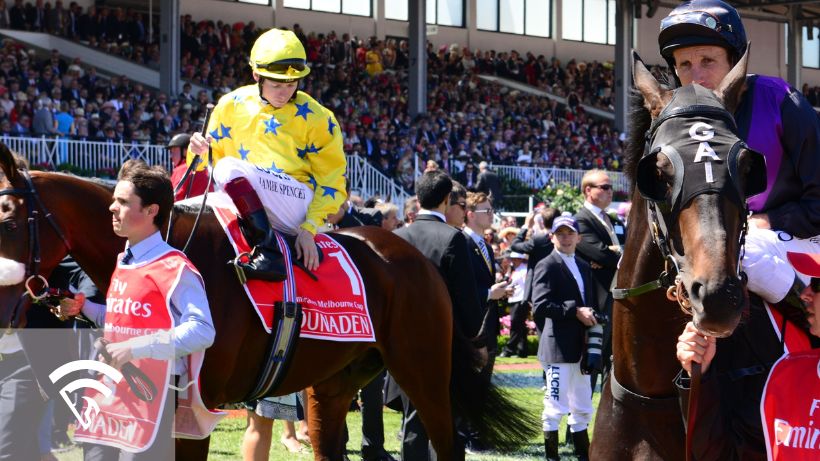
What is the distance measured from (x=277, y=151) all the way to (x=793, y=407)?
3.03m

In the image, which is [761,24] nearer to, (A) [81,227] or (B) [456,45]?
(B) [456,45]

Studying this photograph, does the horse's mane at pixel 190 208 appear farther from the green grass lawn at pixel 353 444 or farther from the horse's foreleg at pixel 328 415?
the green grass lawn at pixel 353 444

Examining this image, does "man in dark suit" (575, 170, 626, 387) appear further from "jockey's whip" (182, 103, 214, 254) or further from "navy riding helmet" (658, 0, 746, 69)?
"navy riding helmet" (658, 0, 746, 69)

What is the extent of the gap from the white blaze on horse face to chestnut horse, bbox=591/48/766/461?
2.44 m

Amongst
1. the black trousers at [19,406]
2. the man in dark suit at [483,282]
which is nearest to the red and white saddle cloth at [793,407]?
the man in dark suit at [483,282]

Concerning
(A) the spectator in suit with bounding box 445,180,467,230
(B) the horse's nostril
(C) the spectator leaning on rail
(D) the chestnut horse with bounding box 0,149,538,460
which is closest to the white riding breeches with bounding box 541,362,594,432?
(D) the chestnut horse with bounding box 0,149,538,460

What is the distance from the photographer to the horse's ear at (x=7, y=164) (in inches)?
171

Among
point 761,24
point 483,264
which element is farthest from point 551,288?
point 761,24

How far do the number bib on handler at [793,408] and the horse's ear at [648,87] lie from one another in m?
0.74

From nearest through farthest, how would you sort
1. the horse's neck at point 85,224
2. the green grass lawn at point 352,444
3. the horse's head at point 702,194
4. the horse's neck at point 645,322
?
the horse's head at point 702,194, the horse's neck at point 645,322, the horse's neck at point 85,224, the green grass lawn at point 352,444

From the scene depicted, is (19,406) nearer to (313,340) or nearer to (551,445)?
(313,340)

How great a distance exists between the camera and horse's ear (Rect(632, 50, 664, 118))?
277cm

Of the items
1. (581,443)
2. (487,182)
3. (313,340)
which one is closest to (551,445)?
(581,443)

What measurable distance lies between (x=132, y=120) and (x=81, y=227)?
15.4 metres
